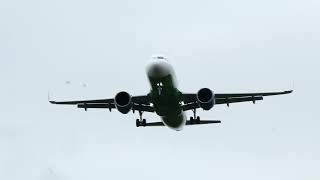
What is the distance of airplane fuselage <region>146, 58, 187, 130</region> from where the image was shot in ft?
160

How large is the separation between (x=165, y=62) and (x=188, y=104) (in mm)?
8750

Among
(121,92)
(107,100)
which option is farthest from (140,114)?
(121,92)

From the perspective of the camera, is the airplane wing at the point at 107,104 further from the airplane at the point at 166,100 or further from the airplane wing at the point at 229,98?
the airplane wing at the point at 229,98

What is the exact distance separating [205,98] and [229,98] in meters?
7.06

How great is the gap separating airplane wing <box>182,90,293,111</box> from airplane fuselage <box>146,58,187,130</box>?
1.56 metres

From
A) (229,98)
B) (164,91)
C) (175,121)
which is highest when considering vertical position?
(164,91)

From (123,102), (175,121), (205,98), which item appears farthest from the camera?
(175,121)

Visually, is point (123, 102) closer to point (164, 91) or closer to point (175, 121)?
point (164, 91)

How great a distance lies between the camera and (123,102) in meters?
51.8

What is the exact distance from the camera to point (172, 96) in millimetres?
50875

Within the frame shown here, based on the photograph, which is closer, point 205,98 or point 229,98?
point 205,98

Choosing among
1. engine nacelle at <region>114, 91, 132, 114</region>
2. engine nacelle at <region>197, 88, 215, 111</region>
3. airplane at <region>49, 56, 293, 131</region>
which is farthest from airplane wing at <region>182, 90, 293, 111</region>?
engine nacelle at <region>114, 91, 132, 114</region>

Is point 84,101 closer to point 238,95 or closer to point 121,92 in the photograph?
point 121,92

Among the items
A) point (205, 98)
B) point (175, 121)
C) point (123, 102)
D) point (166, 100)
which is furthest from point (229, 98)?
point (123, 102)
